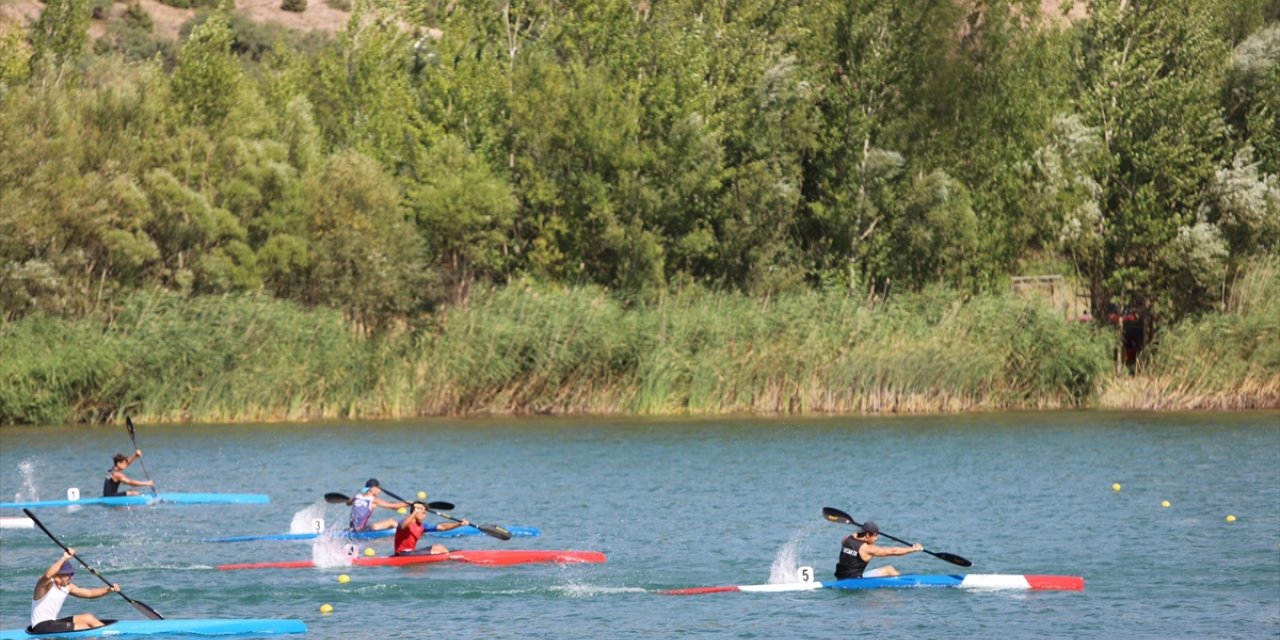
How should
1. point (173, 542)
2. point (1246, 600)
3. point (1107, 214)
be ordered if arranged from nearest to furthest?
point (1246, 600)
point (173, 542)
point (1107, 214)

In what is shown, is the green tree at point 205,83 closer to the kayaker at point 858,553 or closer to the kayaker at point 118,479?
the kayaker at point 118,479

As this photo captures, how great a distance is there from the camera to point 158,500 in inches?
1484

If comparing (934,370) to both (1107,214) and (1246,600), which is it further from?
(1246,600)

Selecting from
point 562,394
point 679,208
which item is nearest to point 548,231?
point 679,208

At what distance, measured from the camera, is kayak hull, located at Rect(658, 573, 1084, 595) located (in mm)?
27547

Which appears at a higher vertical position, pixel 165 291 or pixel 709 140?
pixel 709 140

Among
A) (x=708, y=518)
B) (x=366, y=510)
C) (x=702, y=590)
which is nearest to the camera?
(x=702, y=590)

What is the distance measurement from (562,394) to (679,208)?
12997mm

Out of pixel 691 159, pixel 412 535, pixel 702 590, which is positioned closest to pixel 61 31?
pixel 691 159

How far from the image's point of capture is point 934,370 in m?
52.2

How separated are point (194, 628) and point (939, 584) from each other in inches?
434

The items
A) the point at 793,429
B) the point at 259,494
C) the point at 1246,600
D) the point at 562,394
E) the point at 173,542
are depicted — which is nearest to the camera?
the point at 1246,600

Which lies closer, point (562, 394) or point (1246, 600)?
point (1246, 600)

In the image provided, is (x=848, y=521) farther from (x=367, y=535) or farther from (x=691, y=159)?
(x=691, y=159)
